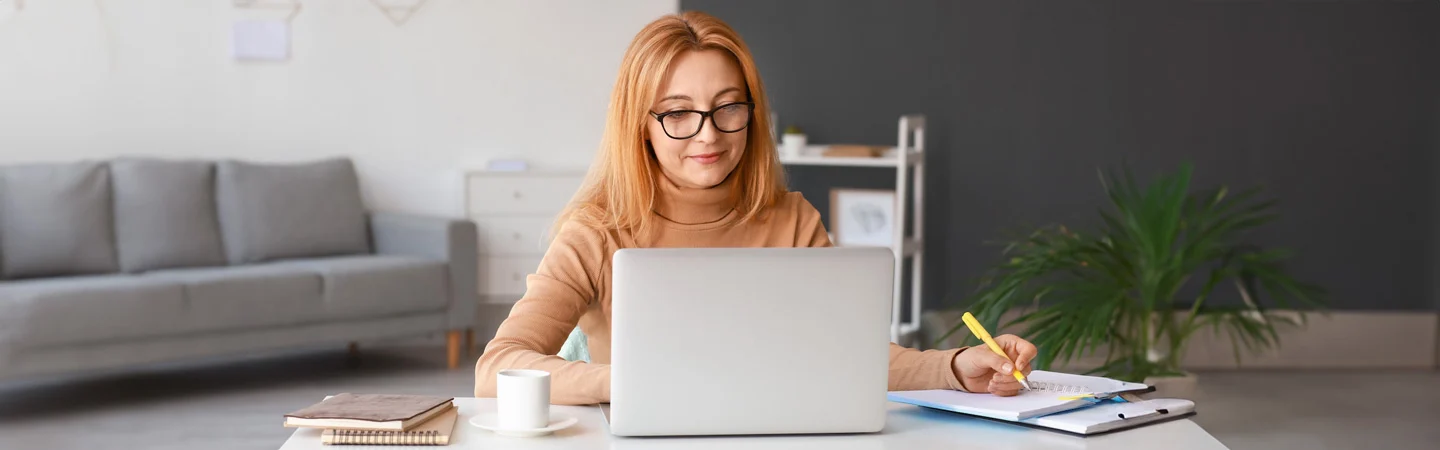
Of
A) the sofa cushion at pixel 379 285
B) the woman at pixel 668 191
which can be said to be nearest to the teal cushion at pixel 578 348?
the woman at pixel 668 191

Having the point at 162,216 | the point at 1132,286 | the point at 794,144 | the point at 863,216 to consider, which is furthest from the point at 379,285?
the point at 1132,286

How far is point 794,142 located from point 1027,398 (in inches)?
137

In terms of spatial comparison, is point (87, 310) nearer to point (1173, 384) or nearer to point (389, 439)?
point (389, 439)

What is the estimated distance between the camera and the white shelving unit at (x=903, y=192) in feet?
15.9

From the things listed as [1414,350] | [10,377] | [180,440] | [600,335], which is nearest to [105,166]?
[10,377]

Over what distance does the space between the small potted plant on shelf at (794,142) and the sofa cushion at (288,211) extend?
1.63m

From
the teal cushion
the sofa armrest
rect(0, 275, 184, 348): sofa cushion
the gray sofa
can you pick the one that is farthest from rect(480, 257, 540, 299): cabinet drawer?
the teal cushion

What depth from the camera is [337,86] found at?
5.37m

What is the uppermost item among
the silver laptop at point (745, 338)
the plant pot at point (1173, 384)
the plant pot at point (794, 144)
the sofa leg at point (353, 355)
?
the plant pot at point (794, 144)

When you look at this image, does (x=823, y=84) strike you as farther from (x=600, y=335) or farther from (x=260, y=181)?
(x=600, y=335)

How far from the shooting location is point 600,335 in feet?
6.42

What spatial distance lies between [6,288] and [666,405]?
10.9 feet

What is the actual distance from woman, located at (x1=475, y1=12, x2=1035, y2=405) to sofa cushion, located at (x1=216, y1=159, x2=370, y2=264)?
3.26m

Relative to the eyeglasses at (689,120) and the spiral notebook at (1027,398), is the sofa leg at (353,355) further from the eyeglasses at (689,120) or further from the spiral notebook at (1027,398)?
the spiral notebook at (1027,398)
